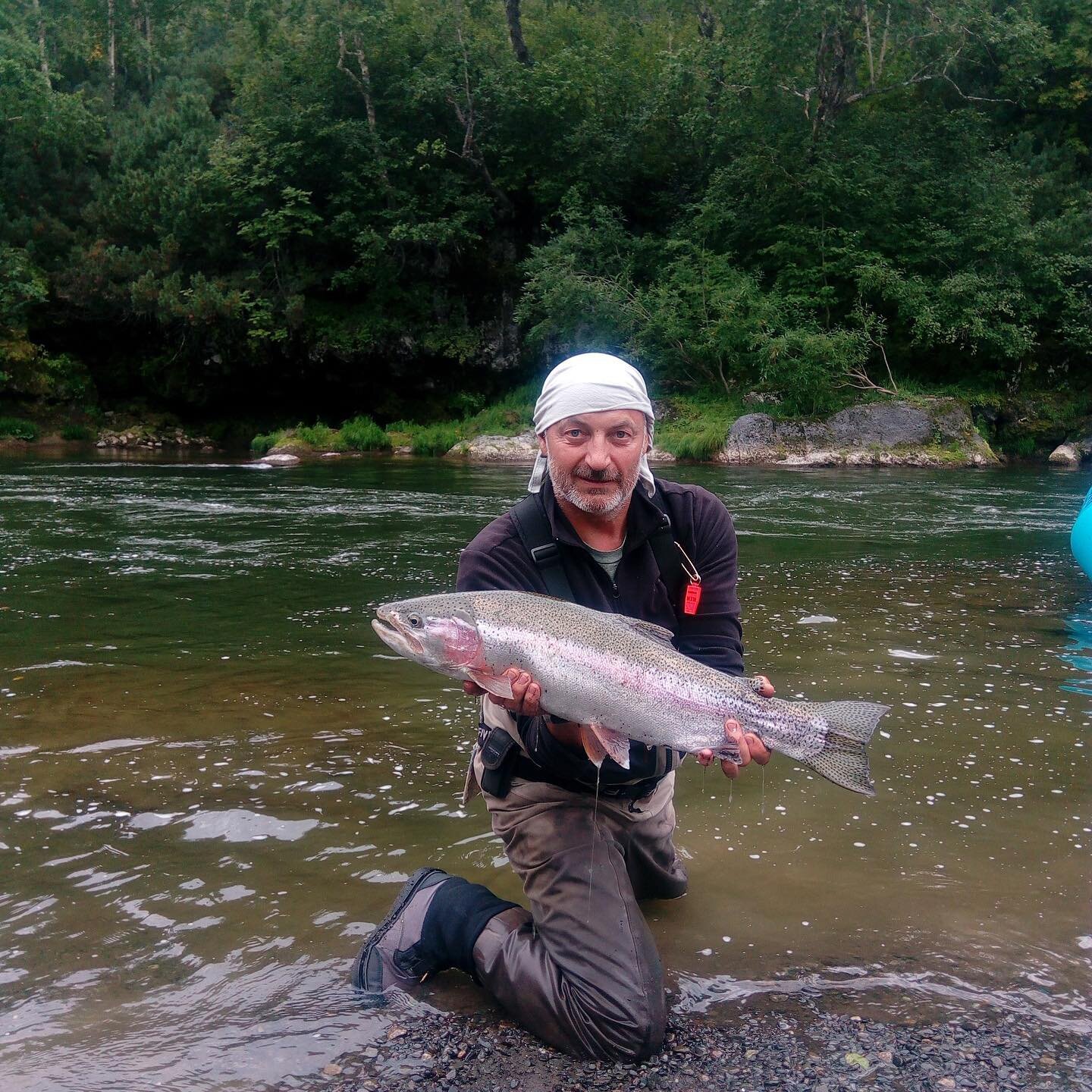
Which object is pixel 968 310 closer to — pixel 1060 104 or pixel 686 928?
pixel 1060 104

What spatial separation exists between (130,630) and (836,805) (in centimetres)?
571

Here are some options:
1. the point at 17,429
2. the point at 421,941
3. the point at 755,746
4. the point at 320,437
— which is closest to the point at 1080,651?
the point at 755,746

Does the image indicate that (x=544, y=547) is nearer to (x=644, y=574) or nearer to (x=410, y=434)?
(x=644, y=574)

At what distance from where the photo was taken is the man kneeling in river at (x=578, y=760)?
10.6 ft

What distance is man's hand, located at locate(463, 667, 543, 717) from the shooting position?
10.4 ft

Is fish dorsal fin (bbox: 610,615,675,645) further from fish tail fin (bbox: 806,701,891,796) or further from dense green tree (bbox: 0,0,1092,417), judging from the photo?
dense green tree (bbox: 0,0,1092,417)

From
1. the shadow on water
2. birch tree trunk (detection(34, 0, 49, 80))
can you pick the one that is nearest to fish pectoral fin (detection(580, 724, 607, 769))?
the shadow on water

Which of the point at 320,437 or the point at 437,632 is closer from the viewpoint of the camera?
the point at 437,632

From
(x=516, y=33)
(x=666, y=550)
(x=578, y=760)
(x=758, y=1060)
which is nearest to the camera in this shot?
(x=758, y=1060)

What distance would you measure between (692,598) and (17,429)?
37.9m

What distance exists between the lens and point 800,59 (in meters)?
30.8

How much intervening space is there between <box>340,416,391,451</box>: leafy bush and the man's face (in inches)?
1229

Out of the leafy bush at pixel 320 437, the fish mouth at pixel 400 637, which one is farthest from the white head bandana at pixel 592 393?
the leafy bush at pixel 320 437

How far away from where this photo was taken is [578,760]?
3.49 metres
